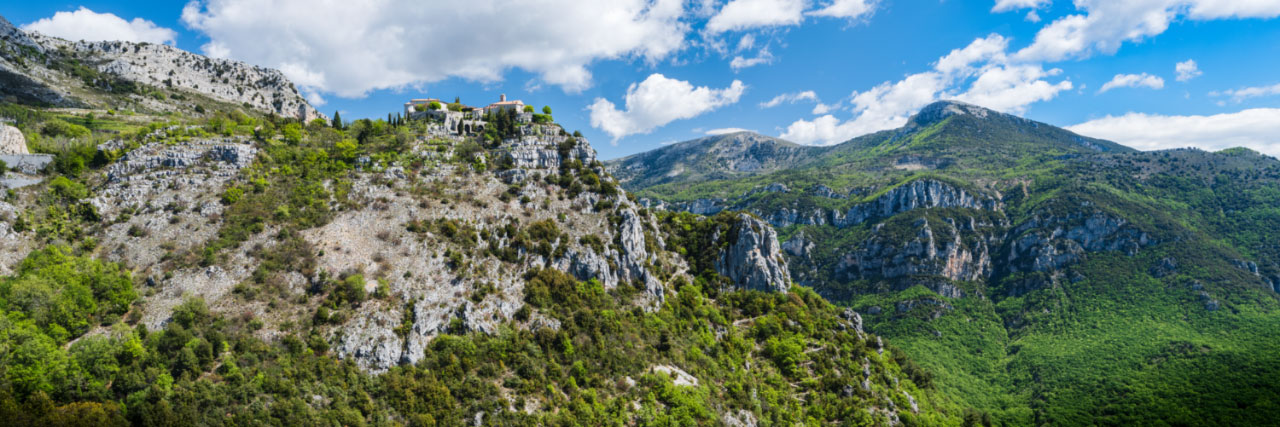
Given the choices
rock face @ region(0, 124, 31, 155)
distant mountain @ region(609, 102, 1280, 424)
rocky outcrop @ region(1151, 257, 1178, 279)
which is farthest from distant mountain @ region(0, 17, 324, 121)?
rocky outcrop @ region(1151, 257, 1178, 279)

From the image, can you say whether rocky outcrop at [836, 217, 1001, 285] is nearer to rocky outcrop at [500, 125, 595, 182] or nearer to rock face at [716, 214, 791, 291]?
rock face at [716, 214, 791, 291]

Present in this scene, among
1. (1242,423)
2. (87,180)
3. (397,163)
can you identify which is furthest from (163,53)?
(1242,423)

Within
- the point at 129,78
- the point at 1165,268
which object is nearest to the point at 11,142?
the point at 129,78

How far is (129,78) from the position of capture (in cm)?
10875

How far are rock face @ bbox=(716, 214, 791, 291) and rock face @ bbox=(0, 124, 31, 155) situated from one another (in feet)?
316

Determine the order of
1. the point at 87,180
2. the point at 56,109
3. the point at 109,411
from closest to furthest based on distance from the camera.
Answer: the point at 109,411 → the point at 87,180 → the point at 56,109

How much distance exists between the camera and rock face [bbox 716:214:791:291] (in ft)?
299

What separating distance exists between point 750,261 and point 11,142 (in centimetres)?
10174

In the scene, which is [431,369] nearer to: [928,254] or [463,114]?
[463,114]

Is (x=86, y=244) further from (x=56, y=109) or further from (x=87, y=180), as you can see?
(x=56, y=109)

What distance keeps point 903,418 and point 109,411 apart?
9027cm

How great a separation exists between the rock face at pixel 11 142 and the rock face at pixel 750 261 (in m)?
96.2

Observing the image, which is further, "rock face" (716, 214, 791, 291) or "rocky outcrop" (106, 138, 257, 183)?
"rock face" (716, 214, 791, 291)

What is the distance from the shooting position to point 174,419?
35219 mm
